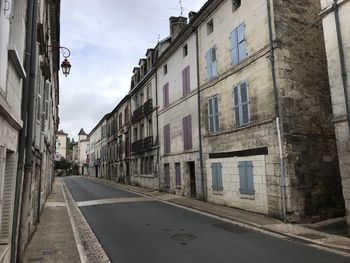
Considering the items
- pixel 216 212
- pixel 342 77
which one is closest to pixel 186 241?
pixel 216 212

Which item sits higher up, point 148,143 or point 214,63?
point 214,63

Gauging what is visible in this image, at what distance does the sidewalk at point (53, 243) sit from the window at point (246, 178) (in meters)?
6.92

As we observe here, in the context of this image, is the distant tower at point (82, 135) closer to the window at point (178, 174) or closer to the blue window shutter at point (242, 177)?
the window at point (178, 174)

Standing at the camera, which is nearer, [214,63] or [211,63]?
[214,63]

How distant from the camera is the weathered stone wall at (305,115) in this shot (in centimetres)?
1250

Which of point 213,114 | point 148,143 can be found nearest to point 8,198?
point 213,114

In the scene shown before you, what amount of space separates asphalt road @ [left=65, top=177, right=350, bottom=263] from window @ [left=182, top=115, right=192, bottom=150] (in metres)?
7.12

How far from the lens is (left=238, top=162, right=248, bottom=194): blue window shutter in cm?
1443

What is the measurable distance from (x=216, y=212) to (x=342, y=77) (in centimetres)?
715

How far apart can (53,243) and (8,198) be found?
366 cm

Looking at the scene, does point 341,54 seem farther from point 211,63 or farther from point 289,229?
point 211,63

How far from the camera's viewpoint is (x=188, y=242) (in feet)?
29.7

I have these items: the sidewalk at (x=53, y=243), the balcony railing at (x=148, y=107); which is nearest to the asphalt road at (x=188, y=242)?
the sidewalk at (x=53, y=243)

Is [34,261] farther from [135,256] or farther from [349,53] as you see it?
[349,53]
